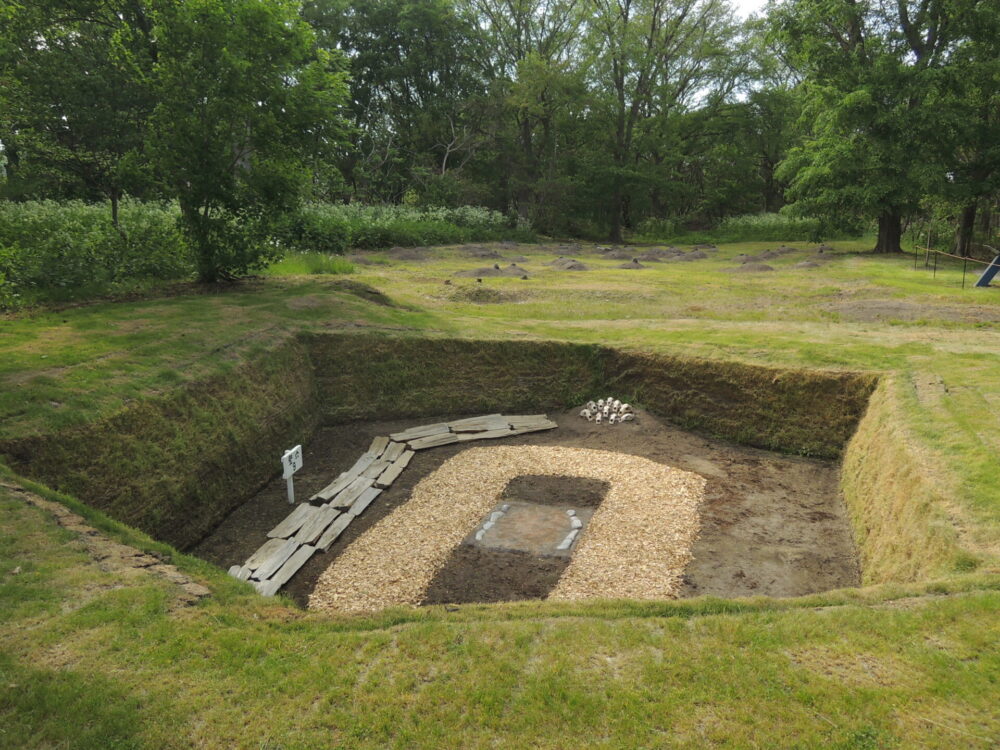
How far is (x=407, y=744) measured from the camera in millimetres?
3303

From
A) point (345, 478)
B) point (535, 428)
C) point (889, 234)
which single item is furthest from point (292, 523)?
point (889, 234)

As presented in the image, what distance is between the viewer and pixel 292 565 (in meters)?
6.71

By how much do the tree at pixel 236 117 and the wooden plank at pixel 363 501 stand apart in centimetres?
758

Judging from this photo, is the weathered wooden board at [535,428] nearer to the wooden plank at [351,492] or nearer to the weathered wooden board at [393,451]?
the weathered wooden board at [393,451]

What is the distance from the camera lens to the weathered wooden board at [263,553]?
264 inches

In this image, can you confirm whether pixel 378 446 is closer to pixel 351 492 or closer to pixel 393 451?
pixel 393 451

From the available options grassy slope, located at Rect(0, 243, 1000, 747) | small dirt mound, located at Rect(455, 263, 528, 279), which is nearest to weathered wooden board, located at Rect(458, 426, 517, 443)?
grassy slope, located at Rect(0, 243, 1000, 747)

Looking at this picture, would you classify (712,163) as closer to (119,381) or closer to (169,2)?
(169,2)

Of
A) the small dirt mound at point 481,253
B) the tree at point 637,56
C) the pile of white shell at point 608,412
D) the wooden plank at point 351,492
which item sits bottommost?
the wooden plank at point 351,492

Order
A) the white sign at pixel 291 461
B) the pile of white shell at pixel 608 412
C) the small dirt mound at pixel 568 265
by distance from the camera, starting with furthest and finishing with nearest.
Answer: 1. the small dirt mound at pixel 568 265
2. the pile of white shell at pixel 608 412
3. the white sign at pixel 291 461

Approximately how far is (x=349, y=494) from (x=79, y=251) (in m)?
8.59

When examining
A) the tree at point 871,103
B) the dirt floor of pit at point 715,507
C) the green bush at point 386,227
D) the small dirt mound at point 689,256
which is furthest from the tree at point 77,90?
the tree at point 871,103

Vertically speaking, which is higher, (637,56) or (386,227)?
(637,56)

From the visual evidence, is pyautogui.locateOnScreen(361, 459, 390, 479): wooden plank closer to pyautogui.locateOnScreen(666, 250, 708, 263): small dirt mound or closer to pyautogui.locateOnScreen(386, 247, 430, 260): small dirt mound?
pyautogui.locateOnScreen(386, 247, 430, 260): small dirt mound
